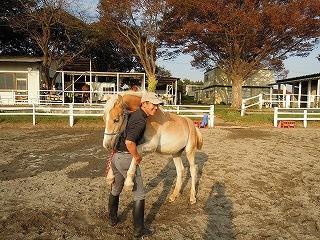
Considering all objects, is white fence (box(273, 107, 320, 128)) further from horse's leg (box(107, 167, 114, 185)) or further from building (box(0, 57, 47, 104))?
building (box(0, 57, 47, 104))

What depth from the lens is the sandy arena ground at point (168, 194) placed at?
345 cm

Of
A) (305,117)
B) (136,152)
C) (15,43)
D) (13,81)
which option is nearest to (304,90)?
(305,117)

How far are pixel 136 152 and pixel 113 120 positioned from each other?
44 centimetres

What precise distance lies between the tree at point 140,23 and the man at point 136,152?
19777 mm

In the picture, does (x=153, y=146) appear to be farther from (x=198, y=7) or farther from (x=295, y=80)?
(x=295, y=80)

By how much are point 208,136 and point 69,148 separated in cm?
556

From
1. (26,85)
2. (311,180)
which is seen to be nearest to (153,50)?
(26,85)

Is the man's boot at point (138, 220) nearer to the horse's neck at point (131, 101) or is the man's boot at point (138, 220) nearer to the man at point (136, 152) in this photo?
the man at point (136, 152)

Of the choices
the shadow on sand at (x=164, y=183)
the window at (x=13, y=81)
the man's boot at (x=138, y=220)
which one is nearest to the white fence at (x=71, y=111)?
the window at (x=13, y=81)

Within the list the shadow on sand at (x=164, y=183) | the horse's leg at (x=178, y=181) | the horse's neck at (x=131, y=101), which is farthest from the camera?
the horse's leg at (x=178, y=181)

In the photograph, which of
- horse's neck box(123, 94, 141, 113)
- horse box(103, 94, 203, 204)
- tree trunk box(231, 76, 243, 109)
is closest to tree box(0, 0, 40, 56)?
tree trunk box(231, 76, 243, 109)

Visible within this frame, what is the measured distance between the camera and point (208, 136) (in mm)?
11258

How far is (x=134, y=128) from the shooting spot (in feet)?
9.86

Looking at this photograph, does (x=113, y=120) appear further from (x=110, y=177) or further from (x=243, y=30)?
(x=243, y=30)
